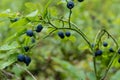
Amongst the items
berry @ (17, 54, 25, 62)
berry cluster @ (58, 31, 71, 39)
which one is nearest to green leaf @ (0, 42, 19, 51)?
berry @ (17, 54, 25, 62)

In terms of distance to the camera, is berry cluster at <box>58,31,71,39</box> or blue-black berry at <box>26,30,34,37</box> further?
berry cluster at <box>58,31,71,39</box>

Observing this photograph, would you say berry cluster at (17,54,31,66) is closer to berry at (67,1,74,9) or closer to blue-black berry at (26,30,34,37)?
blue-black berry at (26,30,34,37)

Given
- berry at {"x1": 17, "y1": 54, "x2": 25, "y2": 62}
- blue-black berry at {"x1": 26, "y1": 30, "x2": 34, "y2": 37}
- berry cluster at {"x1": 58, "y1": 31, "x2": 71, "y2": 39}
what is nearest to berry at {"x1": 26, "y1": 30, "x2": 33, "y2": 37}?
blue-black berry at {"x1": 26, "y1": 30, "x2": 34, "y2": 37}

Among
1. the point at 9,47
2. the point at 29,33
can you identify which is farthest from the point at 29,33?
the point at 9,47

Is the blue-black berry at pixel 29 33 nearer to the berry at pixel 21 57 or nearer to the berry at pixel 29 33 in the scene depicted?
the berry at pixel 29 33

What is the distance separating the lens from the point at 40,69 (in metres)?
3.75

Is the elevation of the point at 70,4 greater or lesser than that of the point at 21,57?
greater

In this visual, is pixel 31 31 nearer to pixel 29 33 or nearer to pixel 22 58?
pixel 29 33

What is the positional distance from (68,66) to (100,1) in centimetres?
327

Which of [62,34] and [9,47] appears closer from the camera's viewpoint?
[9,47]

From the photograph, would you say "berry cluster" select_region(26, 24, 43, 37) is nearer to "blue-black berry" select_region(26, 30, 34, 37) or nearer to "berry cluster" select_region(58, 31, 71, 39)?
"blue-black berry" select_region(26, 30, 34, 37)

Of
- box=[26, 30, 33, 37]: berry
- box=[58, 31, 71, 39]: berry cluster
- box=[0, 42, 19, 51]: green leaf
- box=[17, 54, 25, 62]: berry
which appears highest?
box=[26, 30, 33, 37]: berry

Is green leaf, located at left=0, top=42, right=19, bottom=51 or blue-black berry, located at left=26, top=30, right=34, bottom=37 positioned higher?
blue-black berry, located at left=26, top=30, right=34, bottom=37

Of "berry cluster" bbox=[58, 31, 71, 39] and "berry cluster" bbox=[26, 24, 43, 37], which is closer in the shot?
"berry cluster" bbox=[26, 24, 43, 37]
